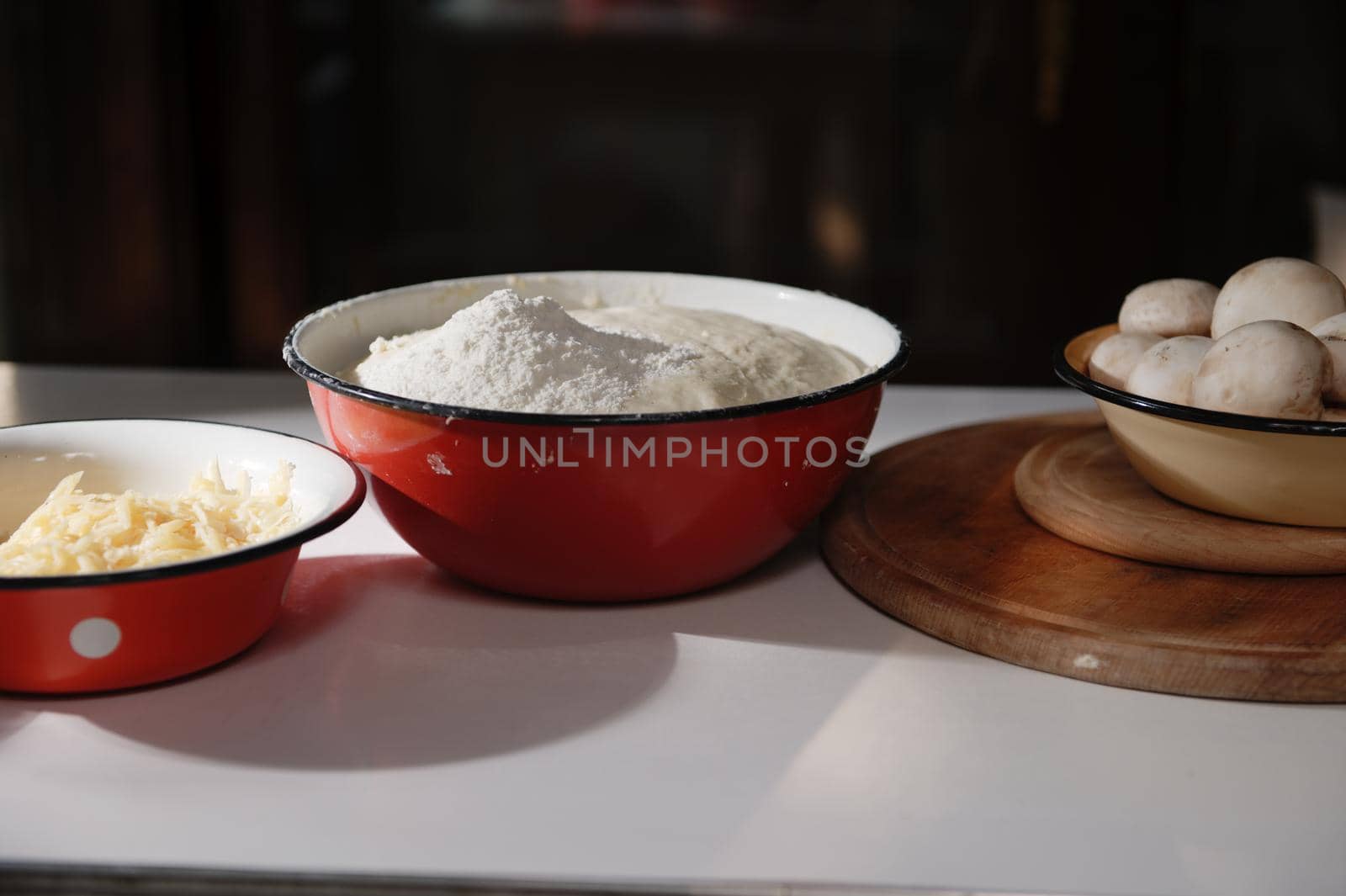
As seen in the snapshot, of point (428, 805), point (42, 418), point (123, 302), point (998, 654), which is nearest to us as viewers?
point (428, 805)

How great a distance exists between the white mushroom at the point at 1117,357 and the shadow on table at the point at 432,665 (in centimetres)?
25

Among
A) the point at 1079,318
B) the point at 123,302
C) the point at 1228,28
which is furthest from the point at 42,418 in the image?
the point at 1228,28

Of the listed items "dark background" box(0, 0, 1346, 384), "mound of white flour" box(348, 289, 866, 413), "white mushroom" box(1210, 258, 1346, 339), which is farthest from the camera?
"dark background" box(0, 0, 1346, 384)

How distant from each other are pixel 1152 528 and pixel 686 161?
A: 217 centimetres

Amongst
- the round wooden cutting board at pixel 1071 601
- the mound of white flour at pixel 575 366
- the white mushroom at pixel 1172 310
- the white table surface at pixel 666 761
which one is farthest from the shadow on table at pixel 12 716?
the white mushroom at pixel 1172 310

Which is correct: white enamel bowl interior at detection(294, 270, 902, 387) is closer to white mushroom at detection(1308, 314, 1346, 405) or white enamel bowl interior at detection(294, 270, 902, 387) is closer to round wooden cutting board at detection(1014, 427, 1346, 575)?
round wooden cutting board at detection(1014, 427, 1346, 575)

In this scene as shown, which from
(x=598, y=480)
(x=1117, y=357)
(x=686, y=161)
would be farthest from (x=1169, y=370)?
(x=686, y=161)

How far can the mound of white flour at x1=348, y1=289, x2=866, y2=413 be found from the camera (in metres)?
0.82

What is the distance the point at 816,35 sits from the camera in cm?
284

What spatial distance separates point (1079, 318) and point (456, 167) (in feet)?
4.74

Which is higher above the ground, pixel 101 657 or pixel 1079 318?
pixel 101 657

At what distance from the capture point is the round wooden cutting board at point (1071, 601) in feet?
2.53

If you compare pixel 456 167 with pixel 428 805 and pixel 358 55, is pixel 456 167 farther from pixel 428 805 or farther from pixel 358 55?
pixel 428 805

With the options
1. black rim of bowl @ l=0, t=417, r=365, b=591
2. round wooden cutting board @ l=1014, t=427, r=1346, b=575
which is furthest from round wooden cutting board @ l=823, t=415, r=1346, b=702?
black rim of bowl @ l=0, t=417, r=365, b=591
